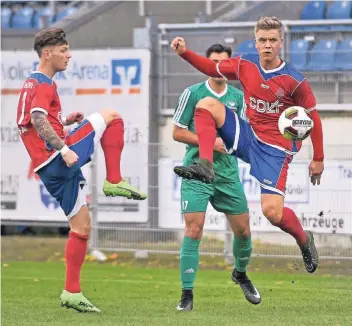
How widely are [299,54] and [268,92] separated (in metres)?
8.50

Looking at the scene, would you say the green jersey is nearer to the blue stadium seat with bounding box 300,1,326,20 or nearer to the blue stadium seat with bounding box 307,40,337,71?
the blue stadium seat with bounding box 307,40,337,71

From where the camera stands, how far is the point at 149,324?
32.4 ft

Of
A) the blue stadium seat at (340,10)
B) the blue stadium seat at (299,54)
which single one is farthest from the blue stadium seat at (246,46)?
the blue stadium seat at (340,10)

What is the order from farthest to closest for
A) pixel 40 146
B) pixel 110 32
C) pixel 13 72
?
pixel 110 32, pixel 13 72, pixel 40 146

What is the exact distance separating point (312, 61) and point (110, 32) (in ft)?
16.0

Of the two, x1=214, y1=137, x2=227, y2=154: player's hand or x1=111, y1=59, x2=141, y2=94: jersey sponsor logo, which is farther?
x1=111, y1=59, x2=141, y2=94: jersey sponsor logo

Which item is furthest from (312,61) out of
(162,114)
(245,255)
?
(245,255)

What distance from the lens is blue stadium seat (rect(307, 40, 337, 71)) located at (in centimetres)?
1873

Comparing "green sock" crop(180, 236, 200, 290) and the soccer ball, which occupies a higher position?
the soccer ball

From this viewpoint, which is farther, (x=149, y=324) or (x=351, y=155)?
(x=351, y=155)

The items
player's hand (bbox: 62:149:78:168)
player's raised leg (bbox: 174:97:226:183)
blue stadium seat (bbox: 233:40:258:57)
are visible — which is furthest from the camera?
blue stadium seat (bbox: 233:40:258:57)

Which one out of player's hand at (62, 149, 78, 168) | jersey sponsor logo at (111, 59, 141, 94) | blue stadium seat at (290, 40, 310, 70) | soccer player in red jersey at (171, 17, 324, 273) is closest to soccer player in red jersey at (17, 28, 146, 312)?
player's hand at (62, 149, 78, 168)

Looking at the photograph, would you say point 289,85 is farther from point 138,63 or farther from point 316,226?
point 138,63

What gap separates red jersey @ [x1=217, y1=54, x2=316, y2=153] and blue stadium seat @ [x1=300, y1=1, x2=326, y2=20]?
10725 millimetres
